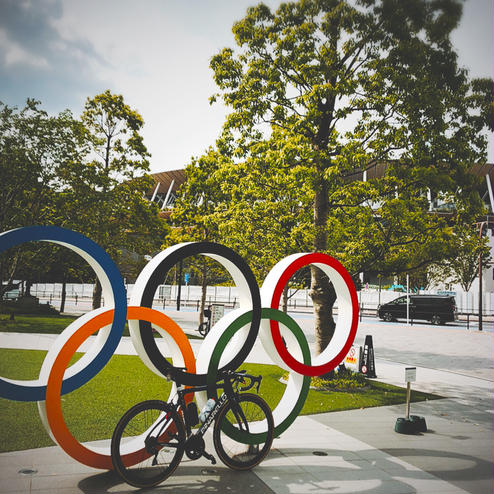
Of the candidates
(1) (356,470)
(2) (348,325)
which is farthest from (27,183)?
(1) (356,470)

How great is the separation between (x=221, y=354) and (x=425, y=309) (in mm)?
30788

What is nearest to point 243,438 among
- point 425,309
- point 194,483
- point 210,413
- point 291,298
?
point 210,413

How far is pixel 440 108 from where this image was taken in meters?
9.23

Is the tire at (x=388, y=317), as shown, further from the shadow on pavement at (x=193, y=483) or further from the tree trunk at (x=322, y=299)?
the shadow on pavement at (x=193, y=483)

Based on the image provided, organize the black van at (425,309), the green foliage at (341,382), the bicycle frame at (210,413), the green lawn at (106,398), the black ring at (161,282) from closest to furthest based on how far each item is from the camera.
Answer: the bicycle frame at (210,413) → the black ring at (161,282) → the green lawn at (106,398) → the green foliage at (341,382) → the black van at (425,309)

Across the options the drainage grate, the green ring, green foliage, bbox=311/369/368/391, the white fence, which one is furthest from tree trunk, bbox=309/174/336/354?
the white fence

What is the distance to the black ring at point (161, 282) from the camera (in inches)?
212

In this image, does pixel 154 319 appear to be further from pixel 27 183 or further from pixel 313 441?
pixel 27 183

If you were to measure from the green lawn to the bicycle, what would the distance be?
156cm

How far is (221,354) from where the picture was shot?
5.79 m

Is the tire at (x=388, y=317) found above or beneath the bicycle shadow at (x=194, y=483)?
above

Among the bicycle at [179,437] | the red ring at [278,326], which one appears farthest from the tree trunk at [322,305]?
the bicycle at [179,437]

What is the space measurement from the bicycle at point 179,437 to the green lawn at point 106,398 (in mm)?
1558

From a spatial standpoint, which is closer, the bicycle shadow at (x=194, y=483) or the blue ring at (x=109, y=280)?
the blue ring at (x=109, y=280)
